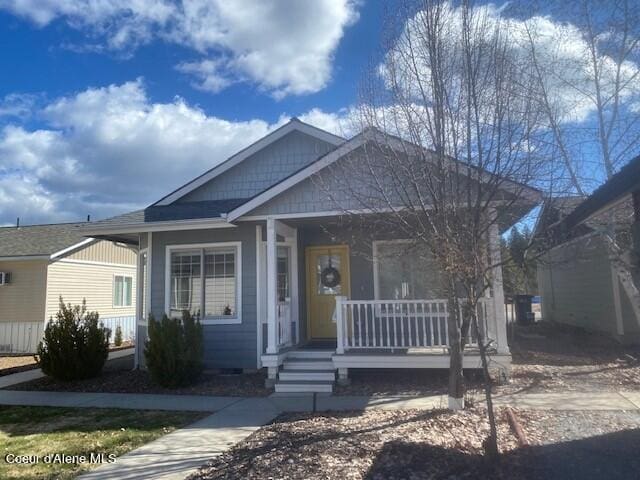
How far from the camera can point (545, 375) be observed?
28.0 feet

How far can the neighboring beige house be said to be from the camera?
15.0 metres

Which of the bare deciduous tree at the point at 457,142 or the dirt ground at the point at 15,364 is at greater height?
the bare deciduous tree at the point at 457,142

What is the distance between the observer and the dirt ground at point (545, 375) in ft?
25.3

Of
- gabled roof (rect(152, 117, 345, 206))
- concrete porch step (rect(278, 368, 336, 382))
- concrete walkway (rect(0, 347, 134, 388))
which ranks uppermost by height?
gabled roof (rect(152, 117, 345, 206))

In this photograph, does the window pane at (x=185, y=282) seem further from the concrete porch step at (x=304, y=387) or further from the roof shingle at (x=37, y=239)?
the roof shingle at (x=37, y=239)

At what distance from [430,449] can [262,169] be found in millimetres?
8452

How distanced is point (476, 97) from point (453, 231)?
5.25 ft

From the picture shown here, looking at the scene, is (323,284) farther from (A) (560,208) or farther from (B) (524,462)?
(B) (524,462)

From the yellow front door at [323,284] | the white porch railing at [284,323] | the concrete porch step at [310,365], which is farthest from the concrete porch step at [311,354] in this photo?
the yellow front door at [323,284]

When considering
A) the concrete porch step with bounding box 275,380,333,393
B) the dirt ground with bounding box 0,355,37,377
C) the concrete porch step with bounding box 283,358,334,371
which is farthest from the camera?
the dirt ground with bounding box 0,355,37,377

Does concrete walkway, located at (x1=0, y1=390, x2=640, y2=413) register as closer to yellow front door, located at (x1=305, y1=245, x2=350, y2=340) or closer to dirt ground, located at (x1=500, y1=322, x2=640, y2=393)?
dirt ground, located at (x1=500, y1=322, x2=640, y2=393)

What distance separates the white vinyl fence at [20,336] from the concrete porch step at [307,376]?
34.7ft

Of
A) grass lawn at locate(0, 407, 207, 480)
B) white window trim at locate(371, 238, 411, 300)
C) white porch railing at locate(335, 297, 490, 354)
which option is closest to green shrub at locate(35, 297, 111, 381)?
grass lawn at locate(0, 407, 207, 480)

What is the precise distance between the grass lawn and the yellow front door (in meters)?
4.29
